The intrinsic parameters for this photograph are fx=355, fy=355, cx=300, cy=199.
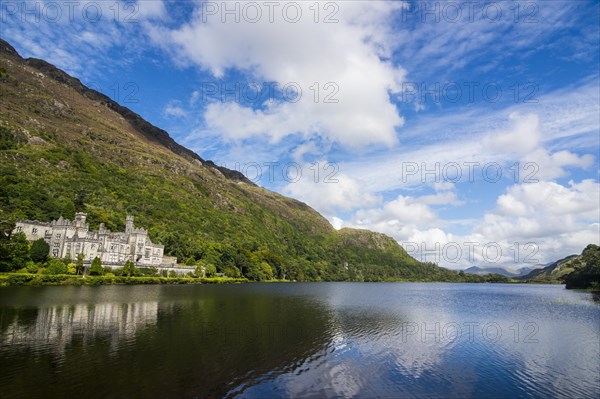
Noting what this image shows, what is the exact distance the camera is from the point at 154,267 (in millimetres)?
133750

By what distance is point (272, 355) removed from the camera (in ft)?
109

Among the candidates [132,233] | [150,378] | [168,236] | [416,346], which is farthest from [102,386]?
[168,236]

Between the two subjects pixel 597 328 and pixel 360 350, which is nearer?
pixel 360 350

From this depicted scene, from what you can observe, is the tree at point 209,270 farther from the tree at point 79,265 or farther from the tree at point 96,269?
the tree at point 79,265

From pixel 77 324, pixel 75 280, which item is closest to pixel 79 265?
pixel 75 280

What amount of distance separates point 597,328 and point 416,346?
33675 millimetres

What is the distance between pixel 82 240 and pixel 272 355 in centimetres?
11033

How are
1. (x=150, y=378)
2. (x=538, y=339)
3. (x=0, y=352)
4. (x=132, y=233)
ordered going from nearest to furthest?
1. (x=150, y=378)
2. (x=0, y=352)
3. (x=538, y=339)
4. (x=132, y=233)

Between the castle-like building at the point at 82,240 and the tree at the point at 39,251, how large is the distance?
12006mm

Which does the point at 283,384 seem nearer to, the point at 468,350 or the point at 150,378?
the point at 150,378

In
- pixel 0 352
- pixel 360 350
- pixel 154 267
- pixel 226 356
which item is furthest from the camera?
pixel 154 267

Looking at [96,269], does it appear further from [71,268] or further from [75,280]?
[75,280]

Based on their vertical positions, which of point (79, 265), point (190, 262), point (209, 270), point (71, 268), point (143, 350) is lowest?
point (143, 350)

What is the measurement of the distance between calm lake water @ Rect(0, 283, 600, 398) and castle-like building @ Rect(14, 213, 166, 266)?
2695 inches
